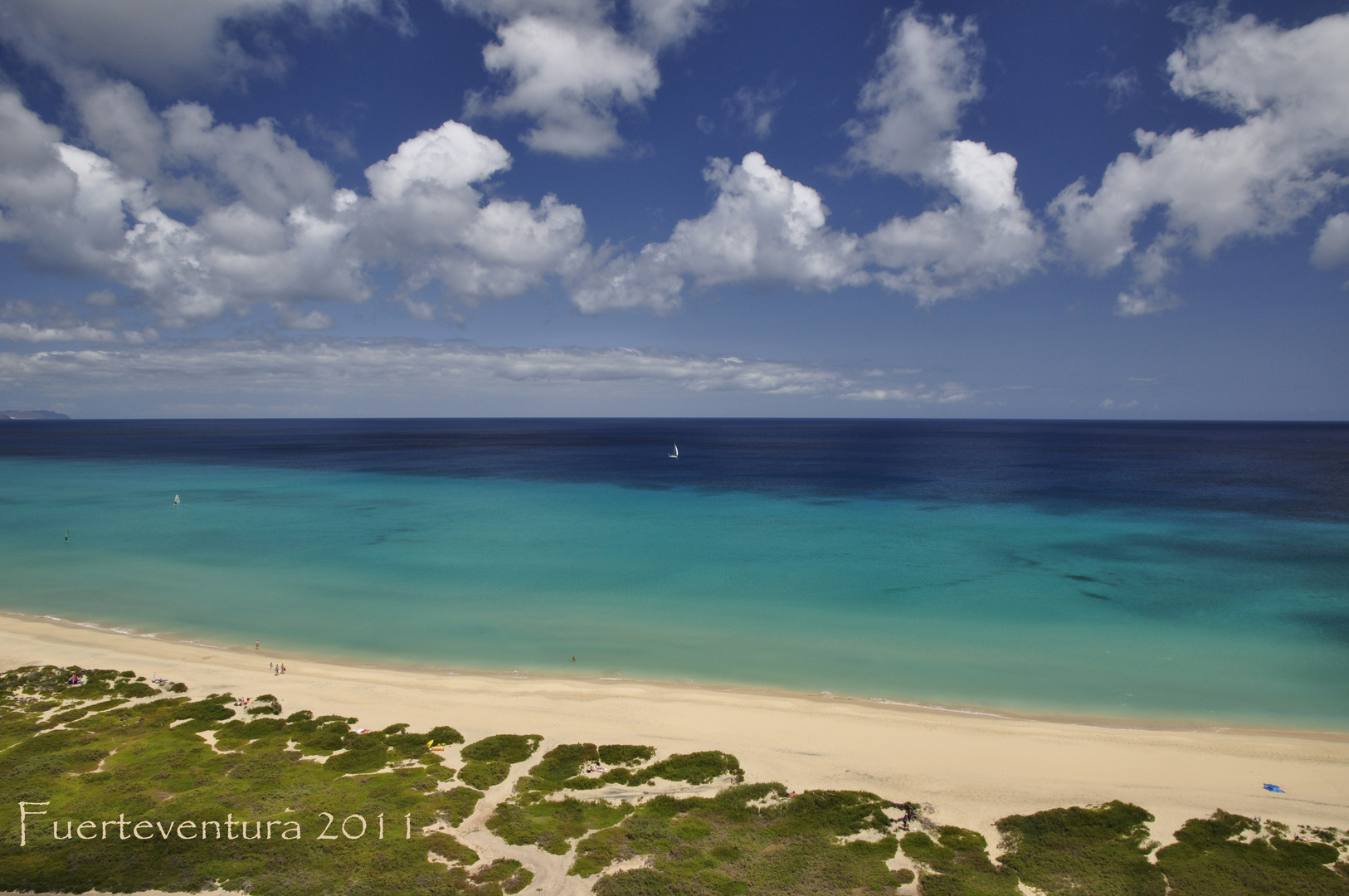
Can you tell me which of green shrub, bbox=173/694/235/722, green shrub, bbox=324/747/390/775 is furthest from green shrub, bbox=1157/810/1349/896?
green shrub, bbox=173/694/235/722

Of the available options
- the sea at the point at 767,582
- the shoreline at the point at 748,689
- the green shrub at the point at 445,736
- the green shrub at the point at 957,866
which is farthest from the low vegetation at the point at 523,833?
the sea at the point at 767,582

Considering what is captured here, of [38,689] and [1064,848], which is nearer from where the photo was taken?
[1064,848]

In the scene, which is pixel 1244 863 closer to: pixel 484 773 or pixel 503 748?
pixel 484 773

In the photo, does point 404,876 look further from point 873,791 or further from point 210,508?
point 210,508

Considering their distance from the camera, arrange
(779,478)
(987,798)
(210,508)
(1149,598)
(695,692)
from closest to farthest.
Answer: (987,798)
(695,692)
(1149,598)
(210,508)
(779,478)

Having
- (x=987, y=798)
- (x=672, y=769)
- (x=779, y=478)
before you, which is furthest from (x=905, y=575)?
(x=779, y=478)

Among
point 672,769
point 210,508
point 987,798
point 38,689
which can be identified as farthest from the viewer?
point 210,508

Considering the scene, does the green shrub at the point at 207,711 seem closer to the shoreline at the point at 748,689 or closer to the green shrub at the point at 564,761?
the shoreline at the point at 748,689
